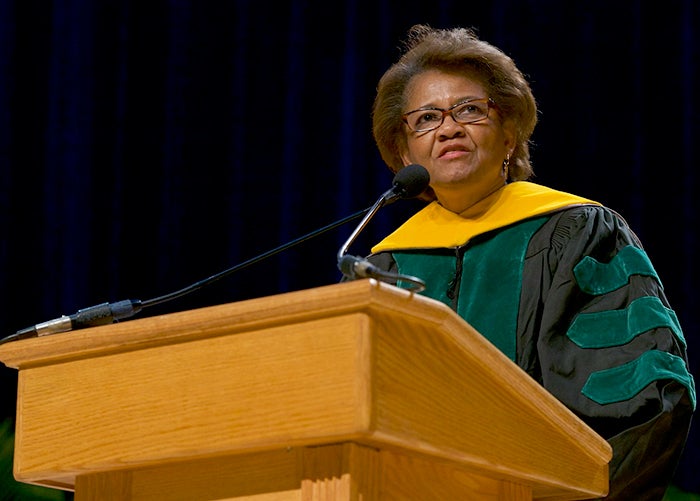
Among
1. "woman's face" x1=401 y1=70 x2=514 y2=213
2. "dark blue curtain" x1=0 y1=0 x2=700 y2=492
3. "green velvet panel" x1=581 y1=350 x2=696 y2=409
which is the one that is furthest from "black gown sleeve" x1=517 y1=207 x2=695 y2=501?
"dark blue curtain" x1=0 y1=0 x2=700 y2=492

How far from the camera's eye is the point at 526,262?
221cm

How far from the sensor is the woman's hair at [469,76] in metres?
2.52

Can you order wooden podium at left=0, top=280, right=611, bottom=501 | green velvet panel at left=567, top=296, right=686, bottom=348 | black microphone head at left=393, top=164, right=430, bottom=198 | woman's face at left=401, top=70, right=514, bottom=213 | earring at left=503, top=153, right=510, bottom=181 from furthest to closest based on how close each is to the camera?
1. earring at left=503, top=153, right=510, bottom=181
2. woman's face at left=401, top=70, right=514, bottom=213
3. green velvet panel at left=567, top=296, right=686, bottom=348
4. black microphone head at left=393, top=164, right=430, bottom=198
5. wooden podium at left=0, top=280, right=611, bottom=501

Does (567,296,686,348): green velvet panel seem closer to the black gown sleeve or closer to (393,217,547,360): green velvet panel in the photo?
the black gown sleeve

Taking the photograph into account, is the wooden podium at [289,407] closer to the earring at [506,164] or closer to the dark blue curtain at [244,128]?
the earring at [506,164]

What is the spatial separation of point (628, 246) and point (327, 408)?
126 centimetres

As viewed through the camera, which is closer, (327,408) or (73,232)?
(327,408)

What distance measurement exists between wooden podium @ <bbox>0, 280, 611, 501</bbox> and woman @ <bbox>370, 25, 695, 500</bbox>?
1.86 ft

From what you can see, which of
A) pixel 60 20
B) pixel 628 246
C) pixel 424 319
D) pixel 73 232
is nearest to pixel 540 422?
pixel 424 319

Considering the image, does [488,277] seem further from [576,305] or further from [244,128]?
[244,128]

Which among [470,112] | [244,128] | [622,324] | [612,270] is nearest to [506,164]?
[470,112]

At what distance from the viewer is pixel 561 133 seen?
3654 millimetres

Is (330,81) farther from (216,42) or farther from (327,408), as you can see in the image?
(327,408)

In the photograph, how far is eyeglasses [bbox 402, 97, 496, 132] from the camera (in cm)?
244
